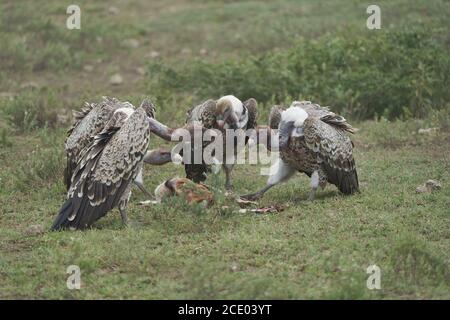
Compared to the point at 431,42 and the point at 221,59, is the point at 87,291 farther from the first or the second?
the point at 221,59

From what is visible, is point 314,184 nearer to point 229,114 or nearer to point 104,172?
point 229,114

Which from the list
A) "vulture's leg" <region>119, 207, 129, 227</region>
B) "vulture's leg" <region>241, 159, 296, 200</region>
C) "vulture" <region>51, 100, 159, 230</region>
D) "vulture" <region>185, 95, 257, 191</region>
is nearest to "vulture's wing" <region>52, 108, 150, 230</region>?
"vulture" <region>51, 100, 159, 230</region>

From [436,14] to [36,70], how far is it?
701 cm

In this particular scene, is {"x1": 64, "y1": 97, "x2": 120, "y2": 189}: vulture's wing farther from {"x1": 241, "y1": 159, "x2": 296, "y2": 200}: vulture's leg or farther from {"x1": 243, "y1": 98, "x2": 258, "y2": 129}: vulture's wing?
{"x1": 241, "y1": 159, "x2": 296, "y2": 200}: vulture's leg

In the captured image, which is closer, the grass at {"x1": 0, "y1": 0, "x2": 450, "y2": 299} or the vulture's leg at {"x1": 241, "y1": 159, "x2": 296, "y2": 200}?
the grass at {"x1": 0, "y1": 0, "x2": 450, "y2": 299}

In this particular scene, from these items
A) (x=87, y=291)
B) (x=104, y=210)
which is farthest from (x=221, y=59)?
(x=87, y=291)

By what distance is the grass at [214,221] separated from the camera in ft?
21.9

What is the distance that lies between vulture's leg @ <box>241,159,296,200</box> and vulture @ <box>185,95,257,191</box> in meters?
0.52

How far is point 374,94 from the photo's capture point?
1234cm

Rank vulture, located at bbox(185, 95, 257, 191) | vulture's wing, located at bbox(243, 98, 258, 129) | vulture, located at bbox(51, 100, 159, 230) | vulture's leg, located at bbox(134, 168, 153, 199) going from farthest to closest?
vulture's wing, located at bbox(243, 98, 258, 129) < vulture, located at bbox(185, 95, 257, 191) < vulture's leg, located at bbox(134, 168, 153, 199) < vulture, located at bbox(51, 100, 159, 230)

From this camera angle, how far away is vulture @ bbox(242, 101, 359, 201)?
8891mm

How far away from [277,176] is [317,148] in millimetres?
582

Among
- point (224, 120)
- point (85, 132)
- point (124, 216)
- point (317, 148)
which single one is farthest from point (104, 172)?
point (317, 148)

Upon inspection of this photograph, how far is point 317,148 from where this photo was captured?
8883 millimetres
